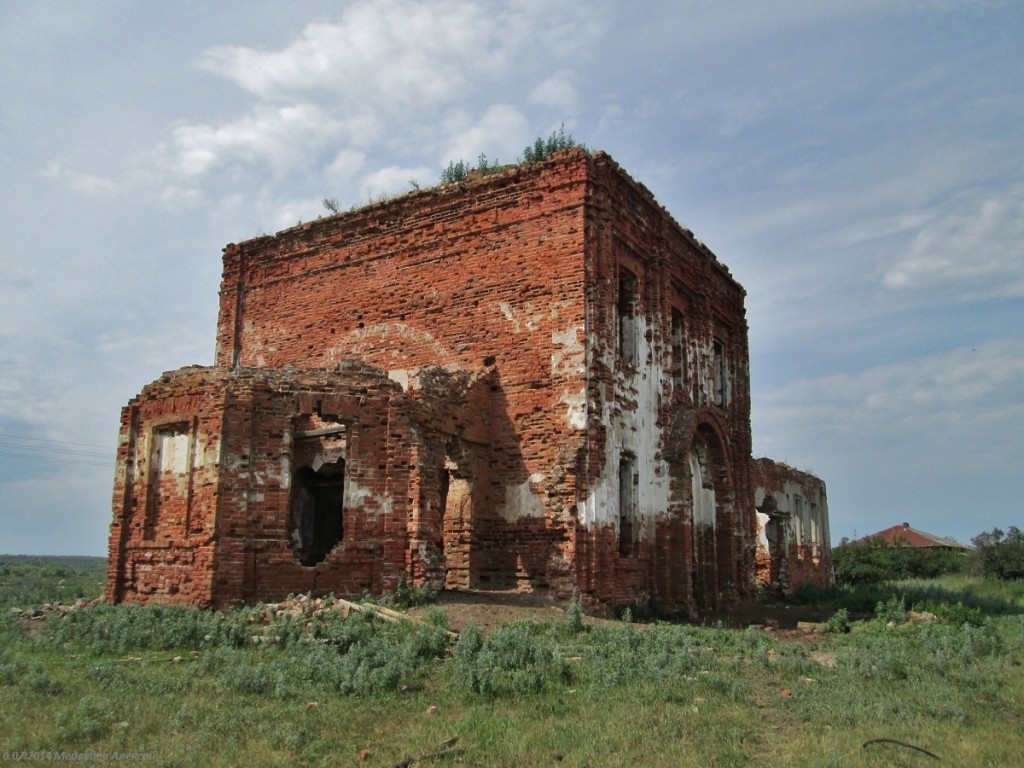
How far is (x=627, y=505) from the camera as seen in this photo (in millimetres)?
15773

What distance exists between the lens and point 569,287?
1483cm

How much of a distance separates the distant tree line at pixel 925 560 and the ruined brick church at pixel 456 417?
2005cm

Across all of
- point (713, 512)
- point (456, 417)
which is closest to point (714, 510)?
point (713, 512)

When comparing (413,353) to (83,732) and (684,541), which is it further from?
(83,732)

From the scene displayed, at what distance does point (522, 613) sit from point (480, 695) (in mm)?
4662

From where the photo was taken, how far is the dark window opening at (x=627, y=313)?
16.4 meters

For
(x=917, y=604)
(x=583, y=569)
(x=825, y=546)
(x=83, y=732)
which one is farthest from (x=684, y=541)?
(x=825, y=546)

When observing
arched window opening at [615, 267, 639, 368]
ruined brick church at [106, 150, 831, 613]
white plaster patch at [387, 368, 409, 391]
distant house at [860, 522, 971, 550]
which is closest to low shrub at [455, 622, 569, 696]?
Answer: ruined brick church at [106, 150, 831, 613]

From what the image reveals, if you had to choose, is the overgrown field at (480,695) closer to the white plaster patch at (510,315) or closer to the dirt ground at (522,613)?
the dirt ground at (522,613)

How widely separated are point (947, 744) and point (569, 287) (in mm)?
9660

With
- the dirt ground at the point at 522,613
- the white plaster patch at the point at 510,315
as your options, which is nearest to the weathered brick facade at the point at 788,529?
the dirt ground at the point at 522,613

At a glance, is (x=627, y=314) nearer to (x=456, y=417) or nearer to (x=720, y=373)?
(x=456, y=417)

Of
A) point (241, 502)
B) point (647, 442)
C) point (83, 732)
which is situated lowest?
point (83, 732)

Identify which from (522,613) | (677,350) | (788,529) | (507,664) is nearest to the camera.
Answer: (507,664)
